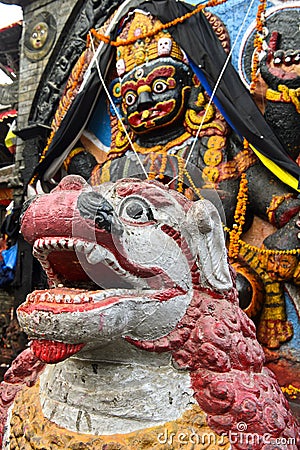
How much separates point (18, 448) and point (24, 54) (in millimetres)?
5171

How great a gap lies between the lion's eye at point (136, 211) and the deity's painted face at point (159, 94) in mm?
2407

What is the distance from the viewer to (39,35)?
530 centimetres

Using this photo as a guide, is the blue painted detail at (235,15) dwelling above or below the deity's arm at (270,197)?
above

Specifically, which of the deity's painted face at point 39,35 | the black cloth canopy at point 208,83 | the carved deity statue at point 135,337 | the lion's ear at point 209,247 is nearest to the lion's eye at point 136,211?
the carved deity statue at point 135,337

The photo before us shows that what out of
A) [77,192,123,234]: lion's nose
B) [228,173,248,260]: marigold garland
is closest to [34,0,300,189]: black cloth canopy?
[228,173,248,260]: marigold garland

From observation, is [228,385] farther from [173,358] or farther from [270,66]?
[270,66]

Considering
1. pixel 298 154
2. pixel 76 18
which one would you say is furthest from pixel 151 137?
pixel 76 18

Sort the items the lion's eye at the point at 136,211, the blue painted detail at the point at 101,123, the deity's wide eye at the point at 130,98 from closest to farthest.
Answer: the lion's eye at the point at 136,211
the deity's wide eye at the point at 130,98
the blue painted detail at the point at 101,123

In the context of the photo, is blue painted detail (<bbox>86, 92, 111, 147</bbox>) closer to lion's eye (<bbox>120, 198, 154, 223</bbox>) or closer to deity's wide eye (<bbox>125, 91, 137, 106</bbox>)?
deity's wide eye (<bbox>125, 91, 137, 106</bbox>)

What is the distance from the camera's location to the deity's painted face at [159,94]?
11.6 feet

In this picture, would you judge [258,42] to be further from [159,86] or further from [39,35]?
[39,35]

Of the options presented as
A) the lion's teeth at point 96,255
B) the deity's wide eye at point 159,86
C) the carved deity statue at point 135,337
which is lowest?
the carved deity statue at point 135,337

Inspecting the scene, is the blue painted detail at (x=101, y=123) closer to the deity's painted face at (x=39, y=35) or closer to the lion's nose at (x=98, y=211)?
the deity's painted face at (x=39, y=35)

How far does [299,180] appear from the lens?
2.73 metres
